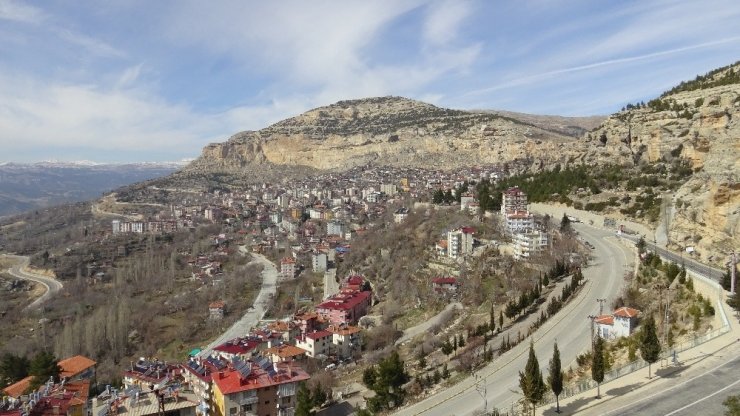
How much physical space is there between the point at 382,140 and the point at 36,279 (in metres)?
76.5

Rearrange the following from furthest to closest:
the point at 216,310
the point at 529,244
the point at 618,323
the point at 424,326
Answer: the point at 216,310 → the point at 529,244 → the point at 424,326 → the point at 618,323

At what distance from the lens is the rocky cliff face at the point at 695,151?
749 inches

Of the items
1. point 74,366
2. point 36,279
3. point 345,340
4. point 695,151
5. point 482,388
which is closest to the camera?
point 482,388

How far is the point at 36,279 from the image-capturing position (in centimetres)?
5541

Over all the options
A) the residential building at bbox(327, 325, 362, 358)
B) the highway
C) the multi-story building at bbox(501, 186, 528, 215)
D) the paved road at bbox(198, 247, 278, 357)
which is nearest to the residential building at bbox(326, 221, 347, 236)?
the paved road at bbox(198, 247, 278, 357)

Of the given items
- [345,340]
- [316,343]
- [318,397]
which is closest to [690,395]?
[318,397]

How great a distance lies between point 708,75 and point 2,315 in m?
66.3

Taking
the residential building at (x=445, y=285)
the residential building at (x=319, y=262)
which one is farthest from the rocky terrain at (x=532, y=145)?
the residential building at (x=319, y=262)

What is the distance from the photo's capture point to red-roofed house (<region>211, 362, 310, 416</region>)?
1720 cm

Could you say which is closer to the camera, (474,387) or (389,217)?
(474,387)

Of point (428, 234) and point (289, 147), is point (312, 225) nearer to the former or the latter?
point (428, 234)

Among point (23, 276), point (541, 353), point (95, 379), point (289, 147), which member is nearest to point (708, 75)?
point (541, 353)

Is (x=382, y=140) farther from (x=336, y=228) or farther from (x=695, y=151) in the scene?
(x=695, y=151)

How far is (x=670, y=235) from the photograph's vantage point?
23328mm
